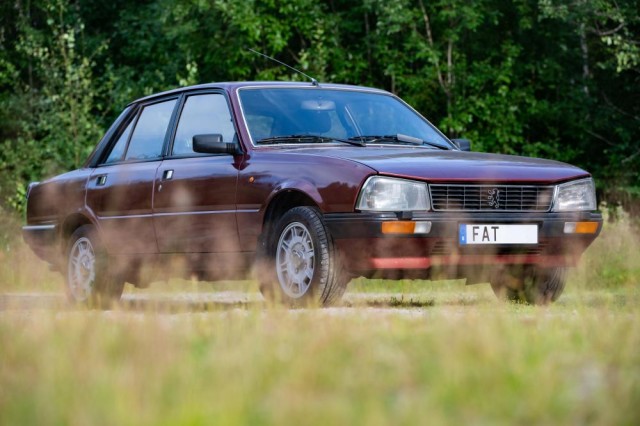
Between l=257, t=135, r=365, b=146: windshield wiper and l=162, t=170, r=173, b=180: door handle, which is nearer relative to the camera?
l=257, t=135, r=365, b=146: windshield wiper

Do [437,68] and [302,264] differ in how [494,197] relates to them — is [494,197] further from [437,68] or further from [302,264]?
[437,68]

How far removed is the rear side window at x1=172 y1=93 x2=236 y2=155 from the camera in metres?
9.15

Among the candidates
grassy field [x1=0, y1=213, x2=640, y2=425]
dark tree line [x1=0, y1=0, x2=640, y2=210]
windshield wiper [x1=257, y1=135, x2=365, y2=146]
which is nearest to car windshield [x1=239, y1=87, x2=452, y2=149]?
windshield wiper [x1=257, y1=135, x2=365, y2=146]

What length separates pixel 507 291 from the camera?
938 cm

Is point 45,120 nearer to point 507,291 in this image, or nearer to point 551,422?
point 507,291

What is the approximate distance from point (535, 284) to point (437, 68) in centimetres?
1623

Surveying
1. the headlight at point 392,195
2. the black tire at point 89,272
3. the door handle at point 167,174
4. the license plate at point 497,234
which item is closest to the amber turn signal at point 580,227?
the license plate at point 497,234

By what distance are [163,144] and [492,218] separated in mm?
2741

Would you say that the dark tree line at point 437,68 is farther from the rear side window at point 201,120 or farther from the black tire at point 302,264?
the black tire at point 302,264

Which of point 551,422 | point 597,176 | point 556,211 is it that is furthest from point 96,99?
point 551,422

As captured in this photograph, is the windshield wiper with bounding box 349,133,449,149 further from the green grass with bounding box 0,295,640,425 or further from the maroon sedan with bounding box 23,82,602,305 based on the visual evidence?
the green grass with bounding box 0,295,640,425

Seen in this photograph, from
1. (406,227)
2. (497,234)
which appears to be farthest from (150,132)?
(497,234)

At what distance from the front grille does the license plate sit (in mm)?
126

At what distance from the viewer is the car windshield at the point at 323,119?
349 inches
